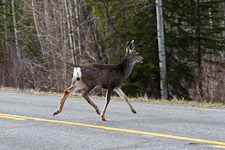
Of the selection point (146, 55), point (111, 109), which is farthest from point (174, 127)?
point (146, 55)

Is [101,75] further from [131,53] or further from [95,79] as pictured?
[131,53]

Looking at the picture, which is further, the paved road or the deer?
the deer

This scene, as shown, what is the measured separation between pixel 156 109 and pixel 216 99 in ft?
23.2

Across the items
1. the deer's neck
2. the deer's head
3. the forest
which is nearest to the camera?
the deer's neck

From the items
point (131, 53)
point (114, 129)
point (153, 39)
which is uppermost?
point (153, 39)

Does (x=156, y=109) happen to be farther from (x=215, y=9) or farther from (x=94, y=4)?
(x=94, y=4)

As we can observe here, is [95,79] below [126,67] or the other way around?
below

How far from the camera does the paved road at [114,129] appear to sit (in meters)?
5.67

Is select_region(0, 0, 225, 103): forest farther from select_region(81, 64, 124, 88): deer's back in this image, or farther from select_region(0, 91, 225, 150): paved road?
select_region(81, 64, 124, 88): deer's back

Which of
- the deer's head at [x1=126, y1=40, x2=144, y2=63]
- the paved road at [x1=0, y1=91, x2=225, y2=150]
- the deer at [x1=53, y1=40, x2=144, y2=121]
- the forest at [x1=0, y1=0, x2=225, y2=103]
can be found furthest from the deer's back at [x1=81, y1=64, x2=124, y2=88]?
the forest at [x1=0, y1=0, x2=225, y2=103]

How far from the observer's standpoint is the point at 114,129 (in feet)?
22.6

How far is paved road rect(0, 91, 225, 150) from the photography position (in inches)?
223

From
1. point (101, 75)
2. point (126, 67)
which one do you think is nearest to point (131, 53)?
point (126, 67)

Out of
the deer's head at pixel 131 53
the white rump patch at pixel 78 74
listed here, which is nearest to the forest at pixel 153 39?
the deer's head at pixel 131 53
